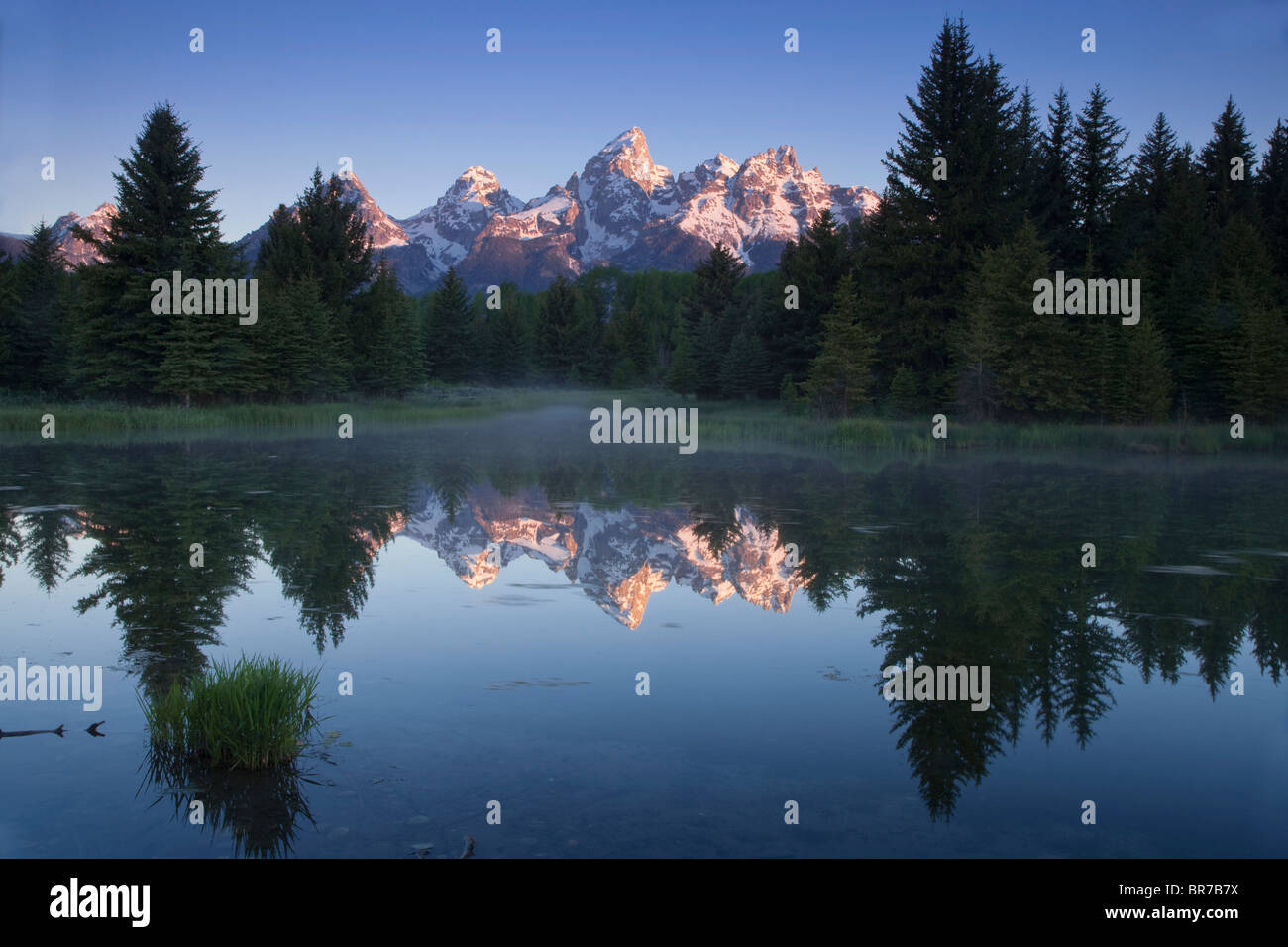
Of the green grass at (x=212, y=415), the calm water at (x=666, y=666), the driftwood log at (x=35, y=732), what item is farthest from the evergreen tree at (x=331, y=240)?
the driftwood log at (x=35, y=732)

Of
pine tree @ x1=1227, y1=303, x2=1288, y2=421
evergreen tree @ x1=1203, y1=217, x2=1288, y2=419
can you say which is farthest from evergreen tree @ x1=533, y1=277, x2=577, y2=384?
pine tree @ x1=1227, y1=303, x2=1288, y2=421

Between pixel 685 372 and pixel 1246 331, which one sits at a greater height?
pixel 685 372

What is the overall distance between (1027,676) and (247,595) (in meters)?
7.44

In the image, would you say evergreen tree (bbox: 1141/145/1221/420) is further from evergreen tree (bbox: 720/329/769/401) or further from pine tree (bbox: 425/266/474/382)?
pine tree (bbox: 425/266/474/382)

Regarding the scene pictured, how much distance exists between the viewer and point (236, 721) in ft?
18.1

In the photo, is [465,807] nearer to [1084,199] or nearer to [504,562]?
[504,562]

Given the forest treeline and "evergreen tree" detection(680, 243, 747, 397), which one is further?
"evergreen tree" detection(680, 243, 747, 397)

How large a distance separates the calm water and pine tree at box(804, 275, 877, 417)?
21.9 m

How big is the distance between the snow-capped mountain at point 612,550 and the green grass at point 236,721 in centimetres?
421

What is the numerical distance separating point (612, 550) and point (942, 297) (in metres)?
32.3

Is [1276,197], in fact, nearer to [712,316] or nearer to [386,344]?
[712,316]

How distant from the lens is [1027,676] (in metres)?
7.36

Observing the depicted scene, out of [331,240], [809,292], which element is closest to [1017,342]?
[809,292]

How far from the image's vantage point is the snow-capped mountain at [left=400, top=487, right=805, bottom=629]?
1079cm
